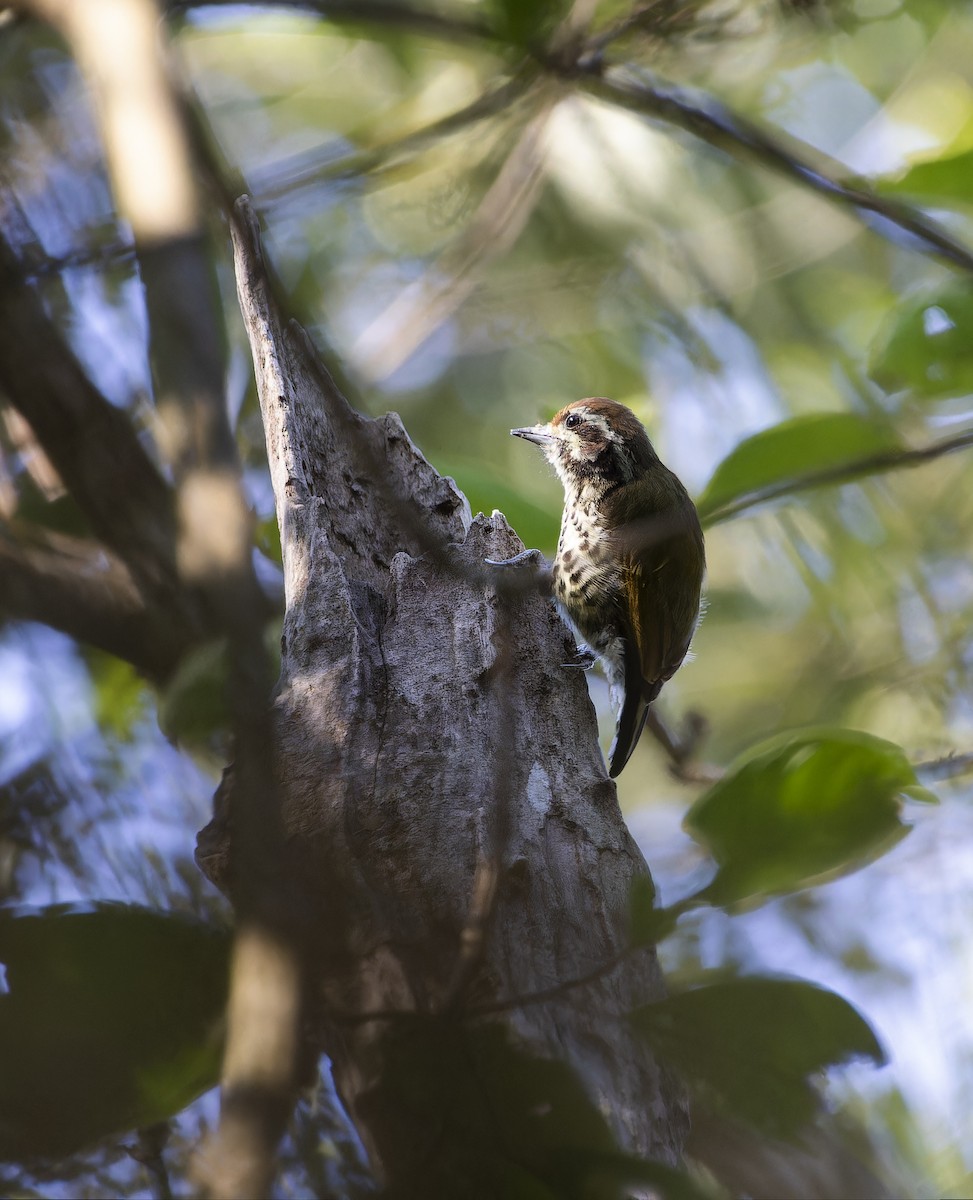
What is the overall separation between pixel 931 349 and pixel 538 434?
1.91m

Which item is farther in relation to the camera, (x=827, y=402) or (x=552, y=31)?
(x=827, y=402)

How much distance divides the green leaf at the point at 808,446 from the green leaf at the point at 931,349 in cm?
9

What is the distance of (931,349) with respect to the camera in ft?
5.94

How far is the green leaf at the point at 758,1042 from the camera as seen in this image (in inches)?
39.8

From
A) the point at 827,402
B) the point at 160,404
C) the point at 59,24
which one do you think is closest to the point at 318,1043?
the point at 160,404

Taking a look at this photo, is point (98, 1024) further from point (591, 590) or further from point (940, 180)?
point (591, 590)

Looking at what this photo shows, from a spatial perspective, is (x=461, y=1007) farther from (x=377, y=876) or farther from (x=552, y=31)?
(x=552, y=31)

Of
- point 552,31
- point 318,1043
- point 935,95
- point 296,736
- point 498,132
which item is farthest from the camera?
point 935,95

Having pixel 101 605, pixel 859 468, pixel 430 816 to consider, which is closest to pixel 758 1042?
pixel 430 816

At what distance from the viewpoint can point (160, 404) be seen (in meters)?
1.50

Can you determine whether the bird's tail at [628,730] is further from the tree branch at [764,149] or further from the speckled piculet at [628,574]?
the tree branch at [764,149]

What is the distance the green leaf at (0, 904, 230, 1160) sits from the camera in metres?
0.99

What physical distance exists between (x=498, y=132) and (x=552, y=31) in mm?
718

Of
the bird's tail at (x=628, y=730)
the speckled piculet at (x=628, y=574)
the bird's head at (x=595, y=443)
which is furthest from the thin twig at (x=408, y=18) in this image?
the bird's tail at (x=628, y=730)
